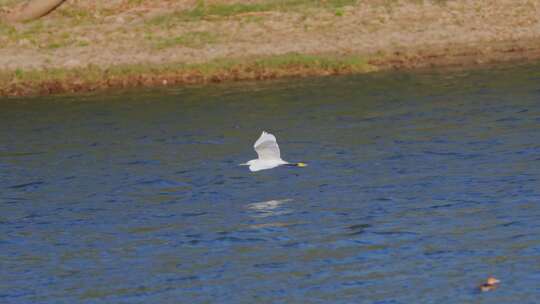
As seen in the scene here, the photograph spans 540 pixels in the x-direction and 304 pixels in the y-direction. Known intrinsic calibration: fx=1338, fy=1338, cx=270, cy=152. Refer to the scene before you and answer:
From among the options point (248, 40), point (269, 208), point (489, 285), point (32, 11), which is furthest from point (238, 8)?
point (489, 285)

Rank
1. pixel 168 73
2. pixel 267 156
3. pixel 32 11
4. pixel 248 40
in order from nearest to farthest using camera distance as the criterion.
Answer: pixel 267 156
pixel 168 73
pixel 248 40
pixel 32 11

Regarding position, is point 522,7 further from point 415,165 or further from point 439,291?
point 439,291

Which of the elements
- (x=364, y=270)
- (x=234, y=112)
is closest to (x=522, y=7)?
(x=234, y=112)

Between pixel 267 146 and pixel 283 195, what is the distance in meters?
0.77

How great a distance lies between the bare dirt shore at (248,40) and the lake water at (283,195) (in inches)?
67.4

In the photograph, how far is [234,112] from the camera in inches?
934

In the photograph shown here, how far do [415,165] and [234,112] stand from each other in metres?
6.28

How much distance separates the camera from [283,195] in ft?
55.2

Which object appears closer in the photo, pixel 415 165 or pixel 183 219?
pixel 183 219

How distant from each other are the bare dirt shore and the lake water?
1.71m

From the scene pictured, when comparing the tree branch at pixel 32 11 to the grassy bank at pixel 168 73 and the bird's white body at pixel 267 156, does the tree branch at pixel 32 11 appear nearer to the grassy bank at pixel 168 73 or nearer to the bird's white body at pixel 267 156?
the grassy bank at pixel 168 73

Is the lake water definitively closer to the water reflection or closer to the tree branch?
the water reflection

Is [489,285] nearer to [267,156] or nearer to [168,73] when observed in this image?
[267,156]

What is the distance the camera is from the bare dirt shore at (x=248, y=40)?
1097 inches
